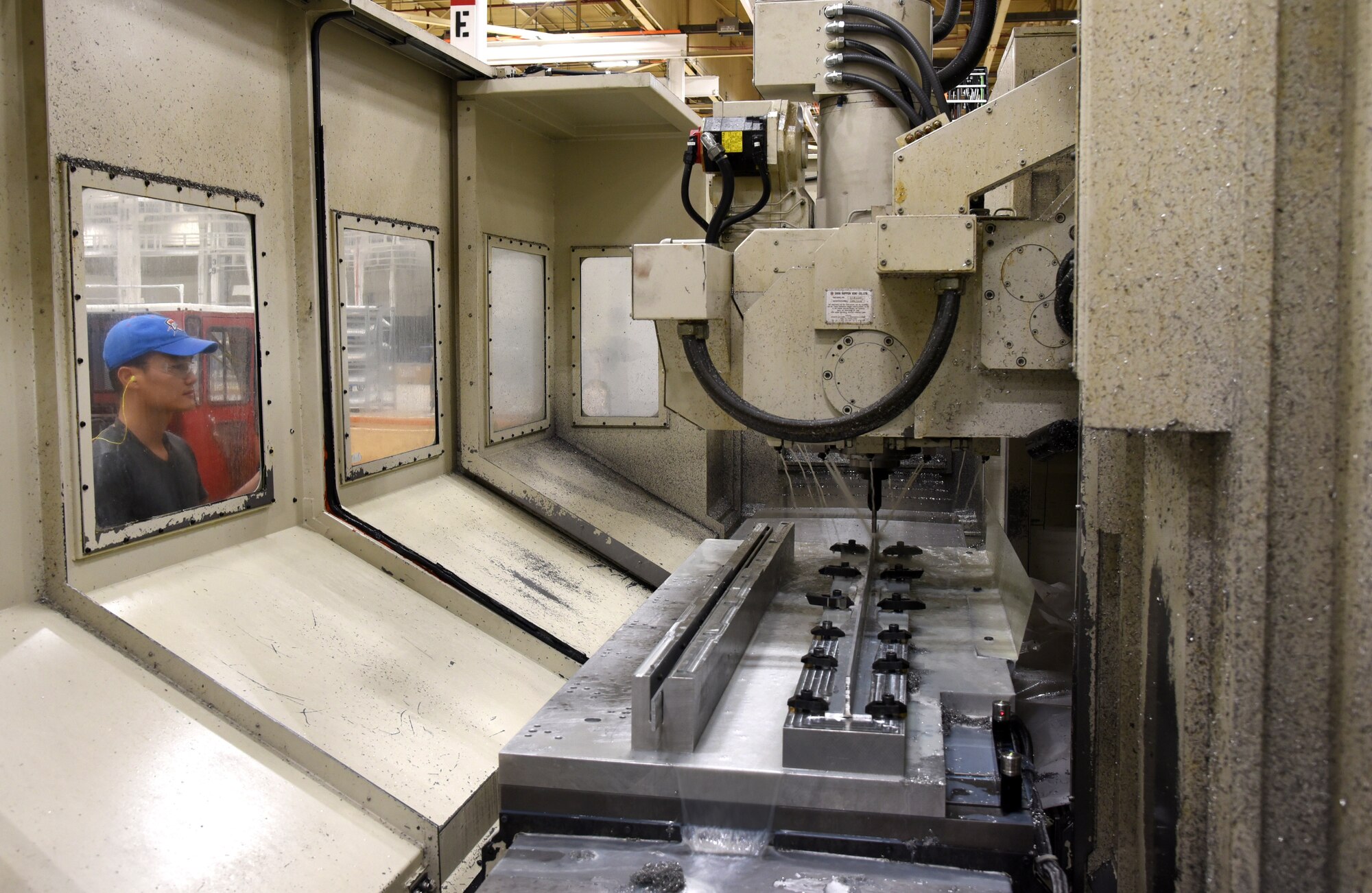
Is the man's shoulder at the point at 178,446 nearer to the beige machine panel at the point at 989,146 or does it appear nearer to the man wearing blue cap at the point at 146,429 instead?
the man wearing blue cap at the point at 146,429

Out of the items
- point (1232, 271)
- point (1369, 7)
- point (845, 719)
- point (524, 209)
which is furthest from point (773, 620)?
point (524, 209)

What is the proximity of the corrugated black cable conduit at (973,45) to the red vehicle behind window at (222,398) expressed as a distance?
2075 mm

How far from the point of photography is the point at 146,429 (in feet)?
8.87

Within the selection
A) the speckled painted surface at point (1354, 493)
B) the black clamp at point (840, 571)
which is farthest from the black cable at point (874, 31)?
the speckled painted surface at point (1354, 493)

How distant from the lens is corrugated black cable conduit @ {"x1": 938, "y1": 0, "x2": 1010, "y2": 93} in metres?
2.46

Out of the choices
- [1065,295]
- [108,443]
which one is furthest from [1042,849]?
[108,443]

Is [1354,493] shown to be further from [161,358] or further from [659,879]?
[161,358]

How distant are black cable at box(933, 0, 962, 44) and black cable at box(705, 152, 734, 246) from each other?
0.61 meters

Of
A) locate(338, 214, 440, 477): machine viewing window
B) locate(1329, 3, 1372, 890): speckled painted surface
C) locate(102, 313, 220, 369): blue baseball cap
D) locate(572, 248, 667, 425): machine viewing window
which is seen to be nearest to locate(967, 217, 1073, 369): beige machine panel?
locate(1329, 3, 1372, 890): speckled painted surface

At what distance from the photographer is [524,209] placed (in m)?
5.04

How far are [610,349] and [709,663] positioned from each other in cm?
379

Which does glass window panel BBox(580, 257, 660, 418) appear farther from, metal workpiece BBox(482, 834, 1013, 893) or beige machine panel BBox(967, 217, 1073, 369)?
metal workpiece BBox(482, 834, 1013, 893)

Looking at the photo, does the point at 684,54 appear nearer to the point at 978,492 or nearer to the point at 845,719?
the point at 978,492

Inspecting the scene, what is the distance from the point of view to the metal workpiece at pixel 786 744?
1504mm
